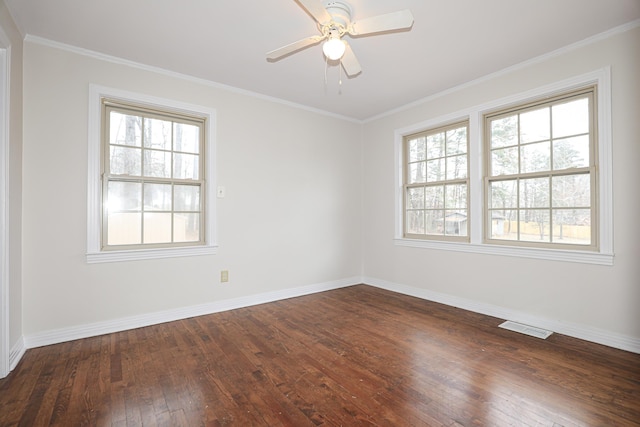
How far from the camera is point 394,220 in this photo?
440cm

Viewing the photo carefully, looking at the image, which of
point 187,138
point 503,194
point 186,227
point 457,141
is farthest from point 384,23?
point 186,227

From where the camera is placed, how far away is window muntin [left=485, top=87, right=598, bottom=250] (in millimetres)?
2771

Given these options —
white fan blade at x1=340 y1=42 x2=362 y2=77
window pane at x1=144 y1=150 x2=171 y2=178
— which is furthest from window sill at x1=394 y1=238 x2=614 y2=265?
window pane at x1=144 y1=150 x2=171 y2=178

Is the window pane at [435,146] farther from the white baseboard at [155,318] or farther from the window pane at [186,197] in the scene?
the window pane at [186,197]

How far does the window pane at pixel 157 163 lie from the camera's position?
10.4 feet

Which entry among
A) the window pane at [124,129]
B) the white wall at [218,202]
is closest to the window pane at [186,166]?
the white wall at [218,202]

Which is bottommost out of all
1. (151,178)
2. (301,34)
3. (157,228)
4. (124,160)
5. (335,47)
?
(157,228)

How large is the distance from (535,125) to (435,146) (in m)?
1.14

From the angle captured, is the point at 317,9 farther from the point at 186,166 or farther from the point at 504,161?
the point at 504,161

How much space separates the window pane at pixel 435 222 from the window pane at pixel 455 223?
6 cm

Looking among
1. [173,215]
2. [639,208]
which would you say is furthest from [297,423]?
[639,208]

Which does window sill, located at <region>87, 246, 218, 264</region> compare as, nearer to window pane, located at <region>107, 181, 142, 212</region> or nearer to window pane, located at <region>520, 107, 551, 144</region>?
window pane, located at <region>107, 181, 142, 212</region>

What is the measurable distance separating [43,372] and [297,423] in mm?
1935

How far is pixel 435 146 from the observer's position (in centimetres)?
402
